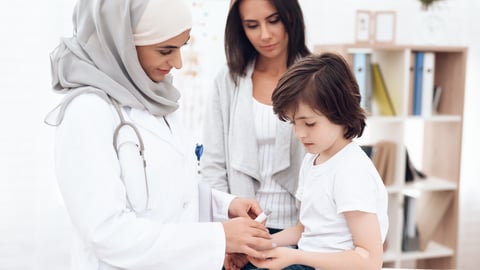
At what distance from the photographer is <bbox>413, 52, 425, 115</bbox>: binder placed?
307 cm

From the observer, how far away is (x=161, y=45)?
125 centimetres

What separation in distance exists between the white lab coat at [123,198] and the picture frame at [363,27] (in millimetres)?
2009

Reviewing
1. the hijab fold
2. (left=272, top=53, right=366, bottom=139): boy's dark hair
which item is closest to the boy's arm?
(left=272, top=53, right=366, bottom=139): boy's dark hair

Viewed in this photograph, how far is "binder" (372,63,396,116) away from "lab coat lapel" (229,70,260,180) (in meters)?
1.35

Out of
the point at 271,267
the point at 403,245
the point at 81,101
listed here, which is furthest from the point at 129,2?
the point at 403,245

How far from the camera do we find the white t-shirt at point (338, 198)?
1.35 metres

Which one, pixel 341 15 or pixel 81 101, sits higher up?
pixel 341 15

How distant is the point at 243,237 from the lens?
1.28 meters

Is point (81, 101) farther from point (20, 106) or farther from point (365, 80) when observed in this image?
point (365, 80)

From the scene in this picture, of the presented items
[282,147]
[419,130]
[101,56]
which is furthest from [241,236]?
[419,130]

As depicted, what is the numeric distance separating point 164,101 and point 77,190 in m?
0.34

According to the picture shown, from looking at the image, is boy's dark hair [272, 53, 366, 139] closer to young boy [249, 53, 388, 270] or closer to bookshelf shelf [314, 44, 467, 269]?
young boy [249, 53, 388, 270]

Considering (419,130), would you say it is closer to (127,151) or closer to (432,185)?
(432,185)

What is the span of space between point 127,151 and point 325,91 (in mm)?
517
